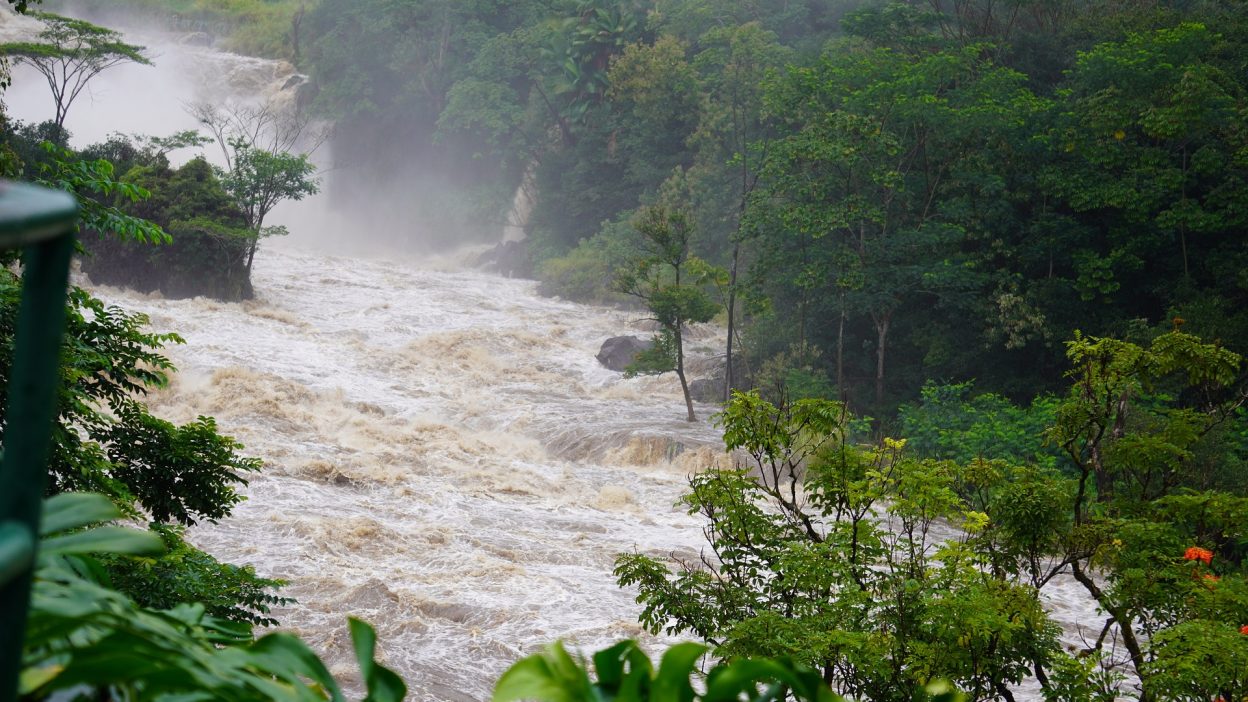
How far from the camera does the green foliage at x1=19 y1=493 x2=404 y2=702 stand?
24.1 inches

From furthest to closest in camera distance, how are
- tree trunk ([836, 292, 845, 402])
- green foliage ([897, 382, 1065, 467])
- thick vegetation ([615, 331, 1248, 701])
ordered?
tree trunk ([836, 292, 845, 402])
green foliage ([897, 382, 1065, 467])
thick vegetation ([615, 331, 1248, 701])

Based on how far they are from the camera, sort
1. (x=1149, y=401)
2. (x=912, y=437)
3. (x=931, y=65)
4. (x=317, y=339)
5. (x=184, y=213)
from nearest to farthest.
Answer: (x=1149, y=401), (x=912, y=437), (x=931, y=65), (x=317, y=339), (x=184, y=213)

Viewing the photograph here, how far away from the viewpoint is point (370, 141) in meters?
42.2

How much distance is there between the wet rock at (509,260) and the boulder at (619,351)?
39.2 feet

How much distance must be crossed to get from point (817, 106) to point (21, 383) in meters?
20.0

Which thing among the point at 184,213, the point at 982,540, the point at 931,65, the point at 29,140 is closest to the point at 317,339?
the point at 184,213

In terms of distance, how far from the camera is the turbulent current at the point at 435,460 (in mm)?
9391

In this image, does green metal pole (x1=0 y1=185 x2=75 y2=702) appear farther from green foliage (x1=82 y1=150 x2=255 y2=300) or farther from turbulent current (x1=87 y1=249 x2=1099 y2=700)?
green foliage (x1=82 y1=150 x2=255 y2=300)

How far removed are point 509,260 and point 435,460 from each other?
20641mm

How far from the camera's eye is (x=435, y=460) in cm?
1470

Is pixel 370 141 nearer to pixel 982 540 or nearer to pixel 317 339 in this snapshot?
pixel 317 339

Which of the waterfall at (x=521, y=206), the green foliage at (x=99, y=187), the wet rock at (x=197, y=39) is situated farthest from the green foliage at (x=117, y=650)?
the wet rock at (x=197, y=39)

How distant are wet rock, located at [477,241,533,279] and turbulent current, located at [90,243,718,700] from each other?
6.77m

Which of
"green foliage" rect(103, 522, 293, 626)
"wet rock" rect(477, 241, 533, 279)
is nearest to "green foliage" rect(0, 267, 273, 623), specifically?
"green foliage" rect(103, 522, 293, 626)
